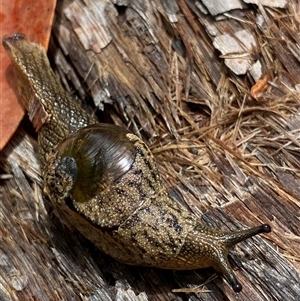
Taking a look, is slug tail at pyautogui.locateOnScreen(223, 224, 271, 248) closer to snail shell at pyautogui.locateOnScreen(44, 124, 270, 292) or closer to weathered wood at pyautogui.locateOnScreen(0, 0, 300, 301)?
snail shell at pyautogui.locateOnScreen(44, 124, 270, 292)

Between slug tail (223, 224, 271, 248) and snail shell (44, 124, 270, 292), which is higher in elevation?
snail shell (44, 124, 270, 292)

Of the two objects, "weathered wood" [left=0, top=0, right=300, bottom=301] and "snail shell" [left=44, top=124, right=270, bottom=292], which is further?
"weathered wood" [left=0, top=0, right=300, bottom=301]

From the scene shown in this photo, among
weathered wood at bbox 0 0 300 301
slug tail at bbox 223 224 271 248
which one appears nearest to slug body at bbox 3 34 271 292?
slug tail at bbox 223 224 271 248

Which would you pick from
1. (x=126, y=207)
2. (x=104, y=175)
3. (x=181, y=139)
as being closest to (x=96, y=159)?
(x=104, y=175)

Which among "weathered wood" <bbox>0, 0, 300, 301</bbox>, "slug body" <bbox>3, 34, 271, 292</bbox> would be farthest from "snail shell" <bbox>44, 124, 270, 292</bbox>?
"weathered wood" <bbox>0, 0, 300, 301</bbox>

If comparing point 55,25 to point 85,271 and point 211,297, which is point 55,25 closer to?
point 85,271

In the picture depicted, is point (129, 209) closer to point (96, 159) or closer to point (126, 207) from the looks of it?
point (126, 207)
